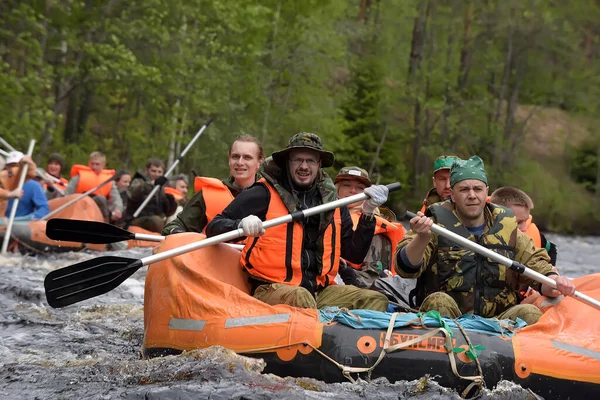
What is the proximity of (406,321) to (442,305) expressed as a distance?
1.14 feet

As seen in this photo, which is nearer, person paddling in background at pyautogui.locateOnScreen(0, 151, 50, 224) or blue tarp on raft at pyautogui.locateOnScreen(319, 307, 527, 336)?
blue tarp on raft at pyautogui.locateOnScreen(319, 307, 527, 336)

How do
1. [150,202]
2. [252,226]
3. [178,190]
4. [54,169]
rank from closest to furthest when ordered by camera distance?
1. [252,226]
2. [150,202]
3. [54,169]
4. [178,190]

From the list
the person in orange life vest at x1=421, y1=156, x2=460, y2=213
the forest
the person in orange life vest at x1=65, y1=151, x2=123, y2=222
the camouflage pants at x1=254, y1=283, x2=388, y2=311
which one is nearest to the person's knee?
the camouflage pants at x1=254, y1=283, x2=388, y2=311

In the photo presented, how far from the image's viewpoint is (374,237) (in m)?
6.08

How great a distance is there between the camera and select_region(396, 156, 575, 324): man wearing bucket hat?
14.2 ft

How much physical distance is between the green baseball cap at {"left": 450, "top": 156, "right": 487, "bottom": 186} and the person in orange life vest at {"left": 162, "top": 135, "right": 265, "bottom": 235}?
1.43 meters

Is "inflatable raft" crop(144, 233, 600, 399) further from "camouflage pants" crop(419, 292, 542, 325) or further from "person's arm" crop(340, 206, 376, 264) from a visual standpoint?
"person's arm" crop(340, 206, 376, 264)

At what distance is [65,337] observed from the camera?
18.2 feet

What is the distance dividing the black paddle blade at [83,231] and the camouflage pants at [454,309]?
5.81ft

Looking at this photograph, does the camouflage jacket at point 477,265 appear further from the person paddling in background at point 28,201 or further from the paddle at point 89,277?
→ the person paddling in background at point 28,201

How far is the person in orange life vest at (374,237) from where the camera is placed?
562 cm

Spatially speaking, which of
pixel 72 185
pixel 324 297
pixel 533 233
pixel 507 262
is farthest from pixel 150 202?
pixel 507 262

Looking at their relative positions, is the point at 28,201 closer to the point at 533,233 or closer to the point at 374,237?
Result: the point at 374,237

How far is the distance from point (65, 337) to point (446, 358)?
283 centimetres
